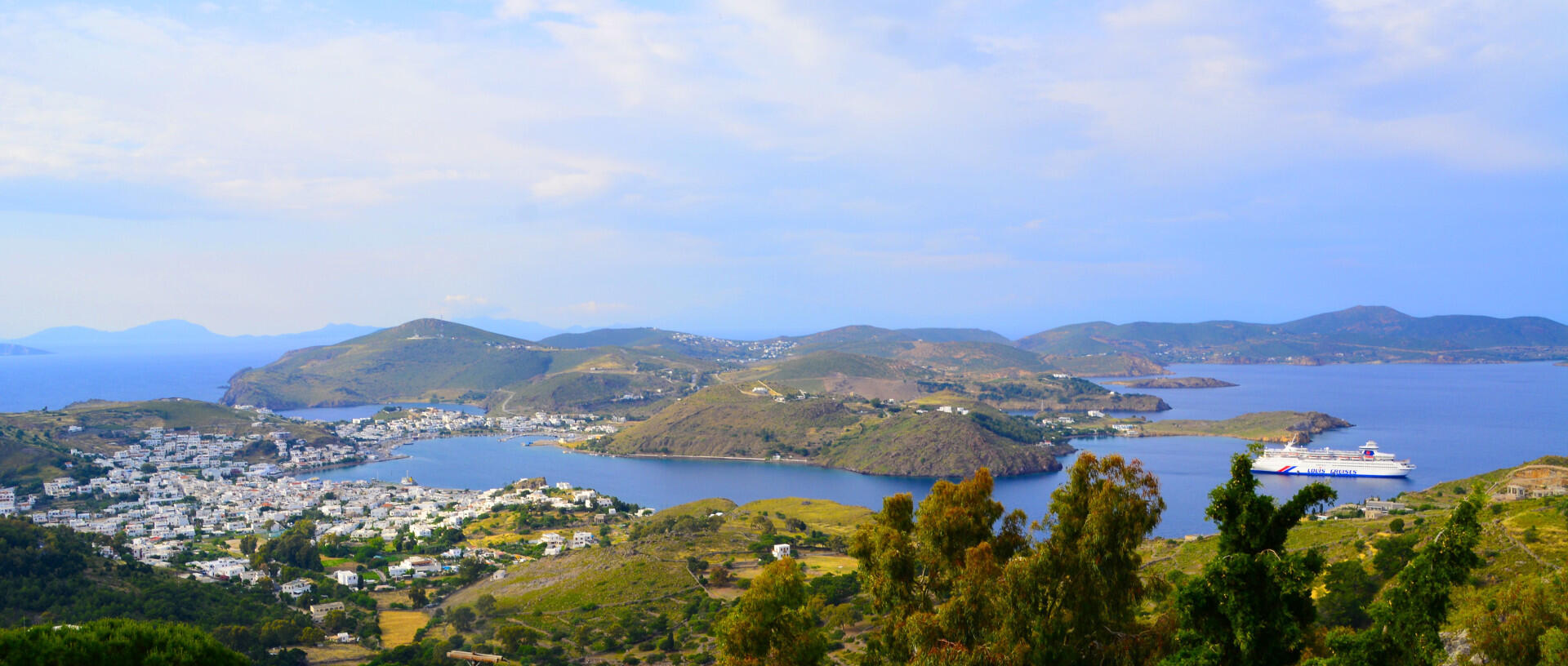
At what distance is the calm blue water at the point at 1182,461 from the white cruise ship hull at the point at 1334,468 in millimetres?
1124

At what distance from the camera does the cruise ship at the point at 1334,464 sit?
68.8m

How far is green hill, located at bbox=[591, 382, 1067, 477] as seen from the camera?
3226 inches

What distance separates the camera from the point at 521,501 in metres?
59.1

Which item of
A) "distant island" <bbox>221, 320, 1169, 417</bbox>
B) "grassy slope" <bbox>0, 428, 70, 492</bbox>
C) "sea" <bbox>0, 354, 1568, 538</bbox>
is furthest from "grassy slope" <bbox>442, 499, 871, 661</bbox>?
"distant island" <bbox>221, 320, 1169, 417</bbox>

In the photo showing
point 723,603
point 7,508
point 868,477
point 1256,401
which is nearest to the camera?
point 723,603

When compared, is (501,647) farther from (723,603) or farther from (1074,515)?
(1074,515)

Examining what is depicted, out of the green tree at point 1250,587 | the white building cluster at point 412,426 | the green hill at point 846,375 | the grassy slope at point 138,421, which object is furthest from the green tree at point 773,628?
the green hill at point 846,375

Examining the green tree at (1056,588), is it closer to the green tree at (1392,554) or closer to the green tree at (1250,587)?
the green tree at (1250,587)

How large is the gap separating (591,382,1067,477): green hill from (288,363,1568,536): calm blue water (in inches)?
133

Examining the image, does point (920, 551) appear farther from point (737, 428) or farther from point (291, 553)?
point (737, 428)

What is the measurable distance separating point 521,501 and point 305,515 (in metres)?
13.7

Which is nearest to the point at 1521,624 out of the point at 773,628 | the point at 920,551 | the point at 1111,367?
the point at 920,551

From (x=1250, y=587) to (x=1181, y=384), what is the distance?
161932 millimetres

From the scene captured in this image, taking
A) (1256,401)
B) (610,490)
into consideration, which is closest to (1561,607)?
(610,490)
